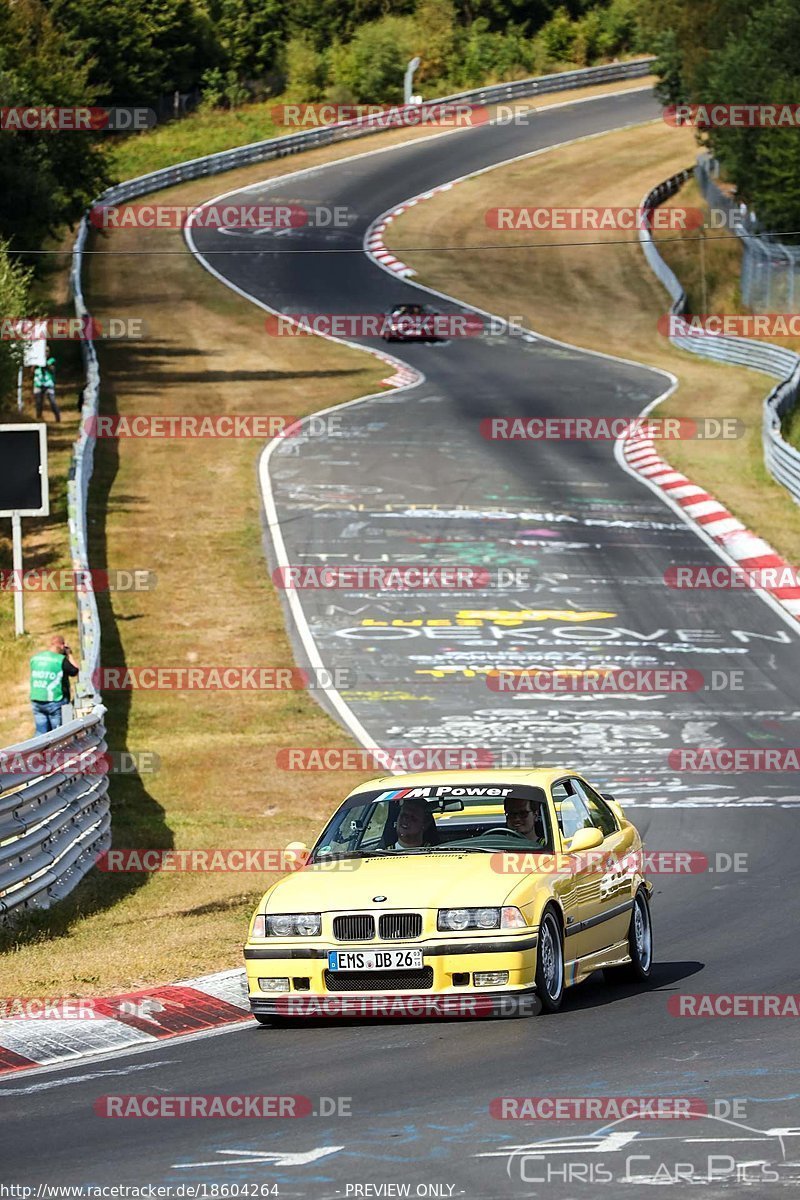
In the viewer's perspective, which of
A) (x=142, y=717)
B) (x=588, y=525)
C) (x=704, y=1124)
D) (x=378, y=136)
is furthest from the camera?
(x=378, y=136)

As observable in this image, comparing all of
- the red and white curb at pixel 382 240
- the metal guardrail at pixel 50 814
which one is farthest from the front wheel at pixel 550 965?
the red and white curb at pixel 382 240

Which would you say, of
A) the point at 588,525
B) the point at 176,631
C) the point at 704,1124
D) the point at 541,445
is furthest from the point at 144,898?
the point at 541,445

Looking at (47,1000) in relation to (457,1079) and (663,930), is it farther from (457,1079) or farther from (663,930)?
(663,930)

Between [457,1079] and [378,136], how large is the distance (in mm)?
78491

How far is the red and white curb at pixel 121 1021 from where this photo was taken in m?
10.2

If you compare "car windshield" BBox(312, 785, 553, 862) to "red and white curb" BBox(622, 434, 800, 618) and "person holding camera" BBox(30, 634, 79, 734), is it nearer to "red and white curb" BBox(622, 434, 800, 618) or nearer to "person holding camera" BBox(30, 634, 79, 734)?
"person holding camera" BBox(30, 634, 79, 734)

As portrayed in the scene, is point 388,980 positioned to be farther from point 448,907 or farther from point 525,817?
point 525,817

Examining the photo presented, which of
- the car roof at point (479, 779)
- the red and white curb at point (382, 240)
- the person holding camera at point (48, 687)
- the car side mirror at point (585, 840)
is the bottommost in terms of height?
the person holding camera at point (48, 687)

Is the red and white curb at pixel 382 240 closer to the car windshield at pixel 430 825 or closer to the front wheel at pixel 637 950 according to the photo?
the front wheel at pixel 637 950

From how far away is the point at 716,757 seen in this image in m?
21.7

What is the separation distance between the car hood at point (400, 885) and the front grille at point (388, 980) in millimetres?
348

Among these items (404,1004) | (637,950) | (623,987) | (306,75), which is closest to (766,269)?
(306,75)

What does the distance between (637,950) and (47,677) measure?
1078 cm

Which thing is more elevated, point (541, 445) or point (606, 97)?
point (606, 97)
